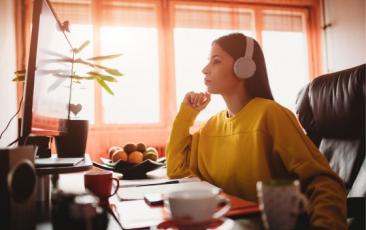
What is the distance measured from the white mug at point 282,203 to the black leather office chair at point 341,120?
771mm

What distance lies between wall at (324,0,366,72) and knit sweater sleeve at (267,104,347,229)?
113 inches

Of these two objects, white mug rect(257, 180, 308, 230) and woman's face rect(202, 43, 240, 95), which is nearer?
white mug rect(257, 180, 308, 230)

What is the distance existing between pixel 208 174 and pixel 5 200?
860 millimetres

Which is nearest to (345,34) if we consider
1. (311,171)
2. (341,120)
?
(341,120)

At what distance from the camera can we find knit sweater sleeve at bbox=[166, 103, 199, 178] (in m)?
1.34

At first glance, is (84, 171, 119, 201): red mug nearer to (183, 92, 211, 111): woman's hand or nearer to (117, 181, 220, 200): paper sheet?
(117, 181, 220, 200): paper sheet

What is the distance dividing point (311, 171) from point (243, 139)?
32cm

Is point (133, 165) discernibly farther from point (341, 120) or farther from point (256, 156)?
point (341, 120)

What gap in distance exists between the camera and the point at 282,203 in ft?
1.37

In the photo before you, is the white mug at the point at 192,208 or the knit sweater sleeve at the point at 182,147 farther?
the knit sweater sleeve at the point at 182,147

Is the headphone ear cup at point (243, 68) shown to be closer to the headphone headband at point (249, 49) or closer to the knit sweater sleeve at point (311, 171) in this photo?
the headphone headband at point (249, 49)

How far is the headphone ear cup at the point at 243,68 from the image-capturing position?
1195 mm

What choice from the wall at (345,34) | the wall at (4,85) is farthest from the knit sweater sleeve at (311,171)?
the wall at (345,34)

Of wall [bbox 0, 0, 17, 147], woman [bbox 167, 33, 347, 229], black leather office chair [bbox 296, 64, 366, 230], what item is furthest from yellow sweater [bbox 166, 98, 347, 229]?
wall [bbox 0, 0, 17, 147]
